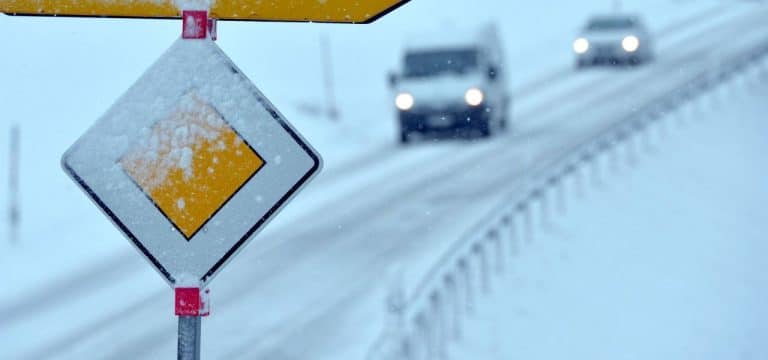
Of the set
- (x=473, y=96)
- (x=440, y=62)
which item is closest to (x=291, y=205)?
(x=473, y=96)

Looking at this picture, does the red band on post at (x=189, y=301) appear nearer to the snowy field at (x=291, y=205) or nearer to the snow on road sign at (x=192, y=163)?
the snow on road sign at (x=192, y=163)

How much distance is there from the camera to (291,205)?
19.9m

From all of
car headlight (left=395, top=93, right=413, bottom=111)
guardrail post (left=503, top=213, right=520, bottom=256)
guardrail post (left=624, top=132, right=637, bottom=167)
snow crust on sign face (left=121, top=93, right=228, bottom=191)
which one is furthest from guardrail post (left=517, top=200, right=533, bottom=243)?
snow crust on sign face (left=121, top=93, right=228, bottom=191)

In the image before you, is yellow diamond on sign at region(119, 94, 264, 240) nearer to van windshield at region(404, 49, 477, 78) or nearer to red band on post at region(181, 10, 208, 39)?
red band on post at region(181, 10, 208, 39)

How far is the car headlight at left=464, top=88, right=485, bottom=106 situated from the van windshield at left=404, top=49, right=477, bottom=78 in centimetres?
49

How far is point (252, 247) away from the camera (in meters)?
16.5

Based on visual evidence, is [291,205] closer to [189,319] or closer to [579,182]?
[579,182]

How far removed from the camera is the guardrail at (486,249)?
29.1ft

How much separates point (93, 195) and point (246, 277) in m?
11.2

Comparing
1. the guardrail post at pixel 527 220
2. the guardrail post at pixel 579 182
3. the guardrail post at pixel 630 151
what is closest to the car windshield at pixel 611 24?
the guardrail post at pixel 630 151

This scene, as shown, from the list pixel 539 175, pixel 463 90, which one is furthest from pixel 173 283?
pixel 463 90

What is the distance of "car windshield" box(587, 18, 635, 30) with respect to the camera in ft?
114

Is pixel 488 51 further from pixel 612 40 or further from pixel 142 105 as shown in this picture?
pixel 142 105

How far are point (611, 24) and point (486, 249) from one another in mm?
23048
